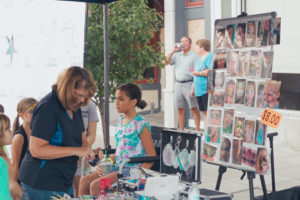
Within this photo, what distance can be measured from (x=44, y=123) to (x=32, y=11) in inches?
79.9

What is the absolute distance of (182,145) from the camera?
3.70 metres

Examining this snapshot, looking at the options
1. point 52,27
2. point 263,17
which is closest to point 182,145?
point 263,17

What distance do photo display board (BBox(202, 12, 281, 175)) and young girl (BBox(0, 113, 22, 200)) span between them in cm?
190

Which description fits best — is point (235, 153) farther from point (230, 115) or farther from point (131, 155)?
point (131, 155)

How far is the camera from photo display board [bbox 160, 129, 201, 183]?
11.9ft

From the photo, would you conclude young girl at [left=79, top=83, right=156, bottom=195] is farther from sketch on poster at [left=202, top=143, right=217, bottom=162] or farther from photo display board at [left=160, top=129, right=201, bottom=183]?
sketch on poster at [left=202, top=143, right=217, bottom=162]

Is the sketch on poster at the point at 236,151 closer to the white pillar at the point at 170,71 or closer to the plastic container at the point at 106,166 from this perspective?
the plastic container at the point at 106,166

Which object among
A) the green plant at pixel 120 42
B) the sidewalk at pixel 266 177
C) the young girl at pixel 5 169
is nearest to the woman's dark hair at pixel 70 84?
the young girl at pixel 5 169

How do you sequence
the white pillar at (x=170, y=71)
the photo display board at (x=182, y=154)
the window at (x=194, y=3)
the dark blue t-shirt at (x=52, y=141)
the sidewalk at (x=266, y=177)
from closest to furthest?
the dark blue t-shirt at (x=52, y=141), the photo display board at (x=182, y=154), the sidewalk at (x=266, y=177), the window at (x=194, y=3), the white pillar at (x=170, y=71)

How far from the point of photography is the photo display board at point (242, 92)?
418 cm

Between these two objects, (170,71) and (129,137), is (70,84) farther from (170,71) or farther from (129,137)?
(170,71)

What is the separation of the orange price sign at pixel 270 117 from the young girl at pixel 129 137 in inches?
37.2

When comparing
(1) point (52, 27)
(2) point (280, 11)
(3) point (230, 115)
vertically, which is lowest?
(3) point (230, 115)

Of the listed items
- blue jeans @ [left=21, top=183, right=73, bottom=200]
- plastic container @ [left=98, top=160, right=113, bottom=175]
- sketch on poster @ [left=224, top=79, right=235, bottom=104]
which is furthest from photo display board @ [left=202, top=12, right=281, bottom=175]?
blue jeans @ [left=21, top=183, right=73, bottom=200]
